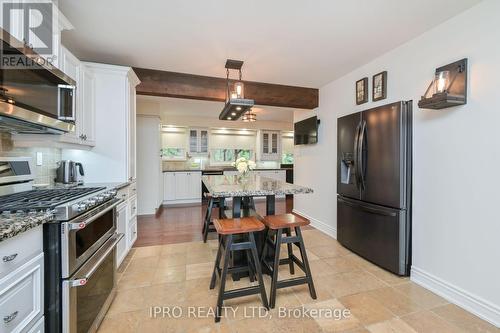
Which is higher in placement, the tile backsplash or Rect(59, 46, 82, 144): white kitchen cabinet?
Rect(59, 46, 82, 144): white kitchen cabinet

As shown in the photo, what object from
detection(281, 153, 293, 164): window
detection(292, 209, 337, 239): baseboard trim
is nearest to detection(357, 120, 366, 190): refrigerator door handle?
detection(292, 209, 337, 239): baseboard trim

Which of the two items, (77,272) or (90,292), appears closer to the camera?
(77,272)

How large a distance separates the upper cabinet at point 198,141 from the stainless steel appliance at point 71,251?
4812 mm

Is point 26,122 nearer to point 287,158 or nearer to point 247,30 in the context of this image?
point 247,30

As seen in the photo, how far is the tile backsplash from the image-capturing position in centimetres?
173

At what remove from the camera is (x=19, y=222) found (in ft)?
3.34

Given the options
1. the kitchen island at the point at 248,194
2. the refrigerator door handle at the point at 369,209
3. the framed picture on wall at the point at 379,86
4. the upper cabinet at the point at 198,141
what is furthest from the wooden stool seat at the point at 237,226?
the upper cabinet at the point at 198,141

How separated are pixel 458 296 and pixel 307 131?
3.03m

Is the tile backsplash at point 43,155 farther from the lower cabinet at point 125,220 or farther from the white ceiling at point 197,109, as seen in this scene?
the white ceiling at point 197,109

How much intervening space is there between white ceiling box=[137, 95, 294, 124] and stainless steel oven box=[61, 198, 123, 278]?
10.4 ft

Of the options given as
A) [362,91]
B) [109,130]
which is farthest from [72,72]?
[362,91]

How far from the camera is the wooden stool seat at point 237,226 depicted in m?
1.79

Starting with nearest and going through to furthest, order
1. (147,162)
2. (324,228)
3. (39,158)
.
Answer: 1. (39,158)
2. (324,228)
3. (147,162)

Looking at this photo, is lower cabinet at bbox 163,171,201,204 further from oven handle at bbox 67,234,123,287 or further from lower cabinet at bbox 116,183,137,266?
oven handle at bbox 67,234,123,287
